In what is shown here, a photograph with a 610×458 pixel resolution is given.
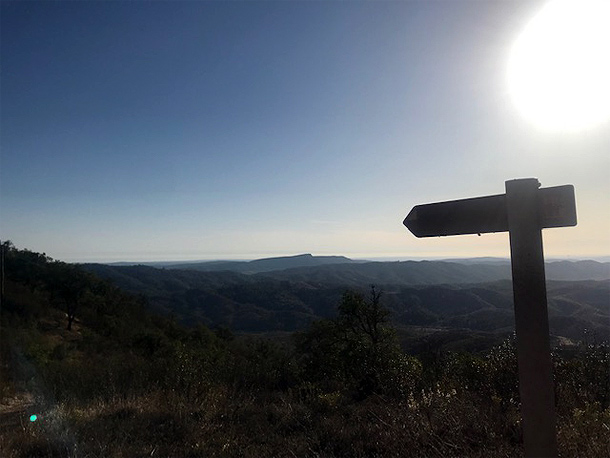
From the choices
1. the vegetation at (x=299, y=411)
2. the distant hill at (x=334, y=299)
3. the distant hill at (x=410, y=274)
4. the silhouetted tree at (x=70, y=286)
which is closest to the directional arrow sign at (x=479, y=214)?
the vegetation at (x=299, y=411)

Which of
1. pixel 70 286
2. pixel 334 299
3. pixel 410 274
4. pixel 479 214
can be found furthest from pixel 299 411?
pixel 410 274

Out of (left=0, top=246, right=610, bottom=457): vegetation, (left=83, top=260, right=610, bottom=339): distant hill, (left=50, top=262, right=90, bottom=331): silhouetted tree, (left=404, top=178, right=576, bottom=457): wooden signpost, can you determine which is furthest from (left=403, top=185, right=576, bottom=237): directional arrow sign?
(left=83, top=260, right=610, bottom=339): distant hill

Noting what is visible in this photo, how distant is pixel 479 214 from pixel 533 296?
39 cm

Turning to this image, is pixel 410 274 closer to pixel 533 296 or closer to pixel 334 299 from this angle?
pixel 334 299

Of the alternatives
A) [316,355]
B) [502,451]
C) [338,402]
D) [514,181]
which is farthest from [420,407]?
[316,355]

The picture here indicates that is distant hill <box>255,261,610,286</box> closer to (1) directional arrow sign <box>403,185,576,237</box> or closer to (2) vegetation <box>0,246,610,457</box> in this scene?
(2) vegetation <box>0,246,610,457</box>

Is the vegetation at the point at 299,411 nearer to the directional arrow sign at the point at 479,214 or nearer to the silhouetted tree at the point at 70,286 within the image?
the directional arrow sign at the point at 479,214

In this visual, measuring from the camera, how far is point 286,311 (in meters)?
107

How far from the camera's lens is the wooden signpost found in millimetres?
1450

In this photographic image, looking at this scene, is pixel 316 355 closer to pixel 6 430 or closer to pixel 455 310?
pixel 6 430

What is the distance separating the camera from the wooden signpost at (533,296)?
4.76 feet

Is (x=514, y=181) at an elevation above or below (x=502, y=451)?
above

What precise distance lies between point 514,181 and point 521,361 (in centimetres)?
63

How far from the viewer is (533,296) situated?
1.48 meters
